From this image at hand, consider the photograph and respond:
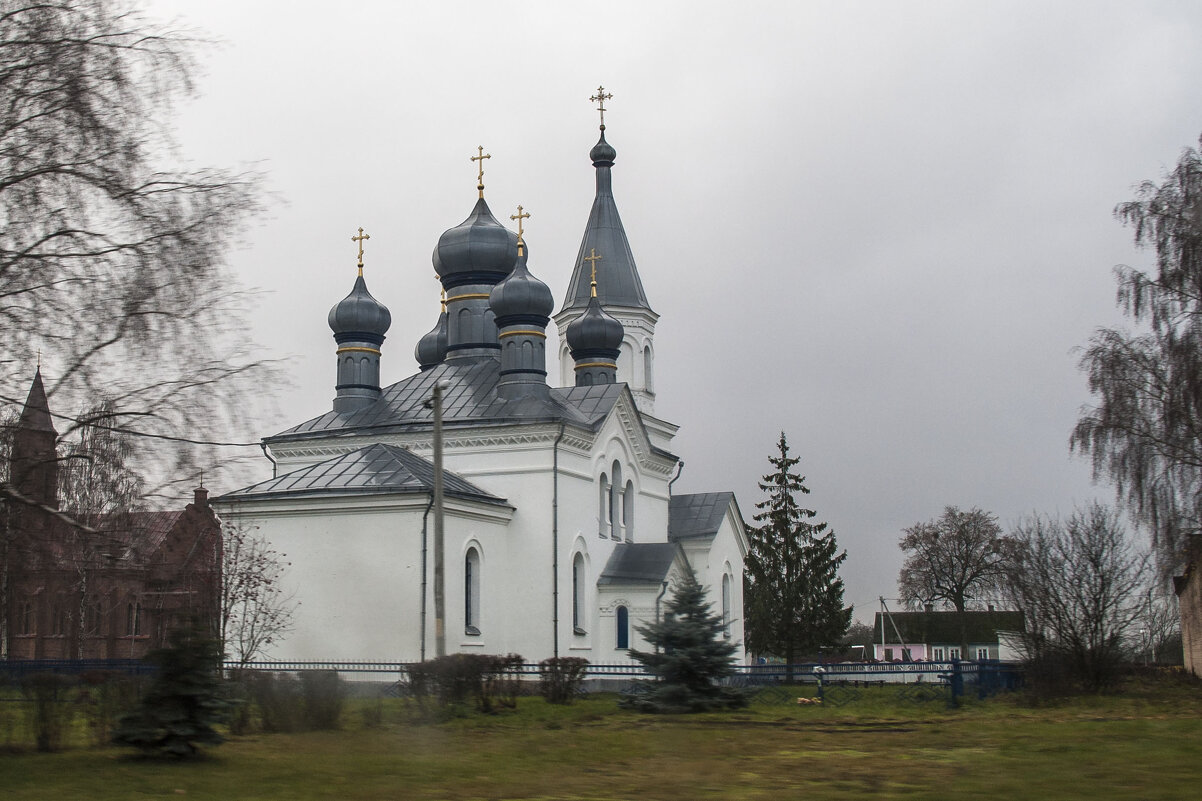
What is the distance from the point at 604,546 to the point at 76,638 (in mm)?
15797

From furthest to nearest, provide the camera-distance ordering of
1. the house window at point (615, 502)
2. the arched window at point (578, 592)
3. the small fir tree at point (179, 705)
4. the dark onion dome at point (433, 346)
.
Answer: the dark onion dome at point (433, 346) → the house window at point (615, 502) → the arched window at point (578, 592) → the small fir tree at point (179, 705)

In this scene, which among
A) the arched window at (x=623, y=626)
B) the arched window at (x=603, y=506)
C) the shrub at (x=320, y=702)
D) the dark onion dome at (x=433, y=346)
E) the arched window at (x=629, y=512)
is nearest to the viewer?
the shrub at (x=320, y=702)

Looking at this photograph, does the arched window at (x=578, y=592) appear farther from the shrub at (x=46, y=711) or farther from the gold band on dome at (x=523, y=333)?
the shrub at (x=46, y=711)

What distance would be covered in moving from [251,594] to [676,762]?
48.9ft

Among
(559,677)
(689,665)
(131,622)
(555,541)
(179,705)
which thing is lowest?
(131,622)

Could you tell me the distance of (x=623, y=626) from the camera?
29.5 metres

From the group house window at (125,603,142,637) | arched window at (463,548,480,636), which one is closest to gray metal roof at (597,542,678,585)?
arched window at (463,548,480,636)

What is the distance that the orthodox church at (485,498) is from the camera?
24750mm

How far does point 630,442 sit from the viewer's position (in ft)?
105

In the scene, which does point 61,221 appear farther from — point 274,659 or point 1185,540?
point 1185,540

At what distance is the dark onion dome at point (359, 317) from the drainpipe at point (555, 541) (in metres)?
7.87

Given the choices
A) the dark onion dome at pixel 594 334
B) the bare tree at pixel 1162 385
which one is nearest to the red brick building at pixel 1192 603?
the bare tree at pixel 1162 385

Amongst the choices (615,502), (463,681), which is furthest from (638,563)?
(463,681)

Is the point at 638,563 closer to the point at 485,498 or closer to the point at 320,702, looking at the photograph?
the point at 485,498
